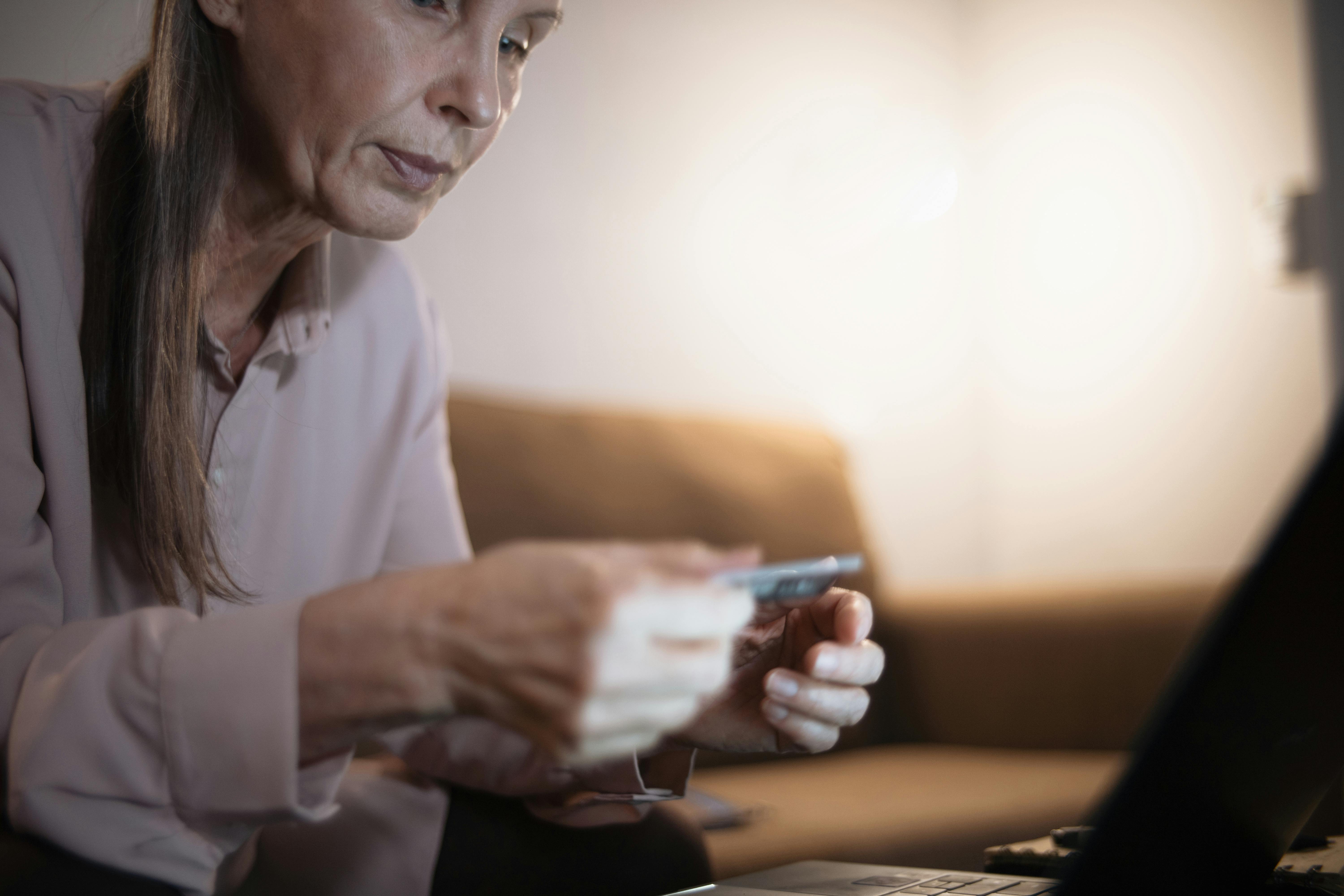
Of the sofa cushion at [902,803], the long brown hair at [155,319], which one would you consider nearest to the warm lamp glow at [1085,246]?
the sofa cushion at [902,803]

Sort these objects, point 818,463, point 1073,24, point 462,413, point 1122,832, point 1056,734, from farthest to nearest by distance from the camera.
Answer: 1. point 1073,24
2. point 818,463
3. point 1056,734
4. point 462,413
5. point 1122,832

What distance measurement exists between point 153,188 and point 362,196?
133 mm

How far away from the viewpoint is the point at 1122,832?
36cm

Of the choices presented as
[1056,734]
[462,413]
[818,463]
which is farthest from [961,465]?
[462,413]

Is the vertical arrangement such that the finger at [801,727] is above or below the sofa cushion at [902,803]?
above

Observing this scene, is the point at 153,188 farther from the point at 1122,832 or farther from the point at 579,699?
the point at 1122,832

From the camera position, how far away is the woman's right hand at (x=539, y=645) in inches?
14.6

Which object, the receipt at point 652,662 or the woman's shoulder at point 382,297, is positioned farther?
the woman's shoulder at point 382,297

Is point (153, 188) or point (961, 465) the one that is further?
point (961, 465)

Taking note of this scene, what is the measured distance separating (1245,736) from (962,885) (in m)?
0.19

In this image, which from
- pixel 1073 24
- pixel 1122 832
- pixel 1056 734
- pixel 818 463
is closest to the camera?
pixel 1122 832

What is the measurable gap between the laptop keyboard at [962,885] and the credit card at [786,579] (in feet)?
0.57

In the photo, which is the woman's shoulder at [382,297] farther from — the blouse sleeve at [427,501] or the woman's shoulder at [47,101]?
the woman's shoulder at [47,101]

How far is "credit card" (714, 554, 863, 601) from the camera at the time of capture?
408 millimetres
